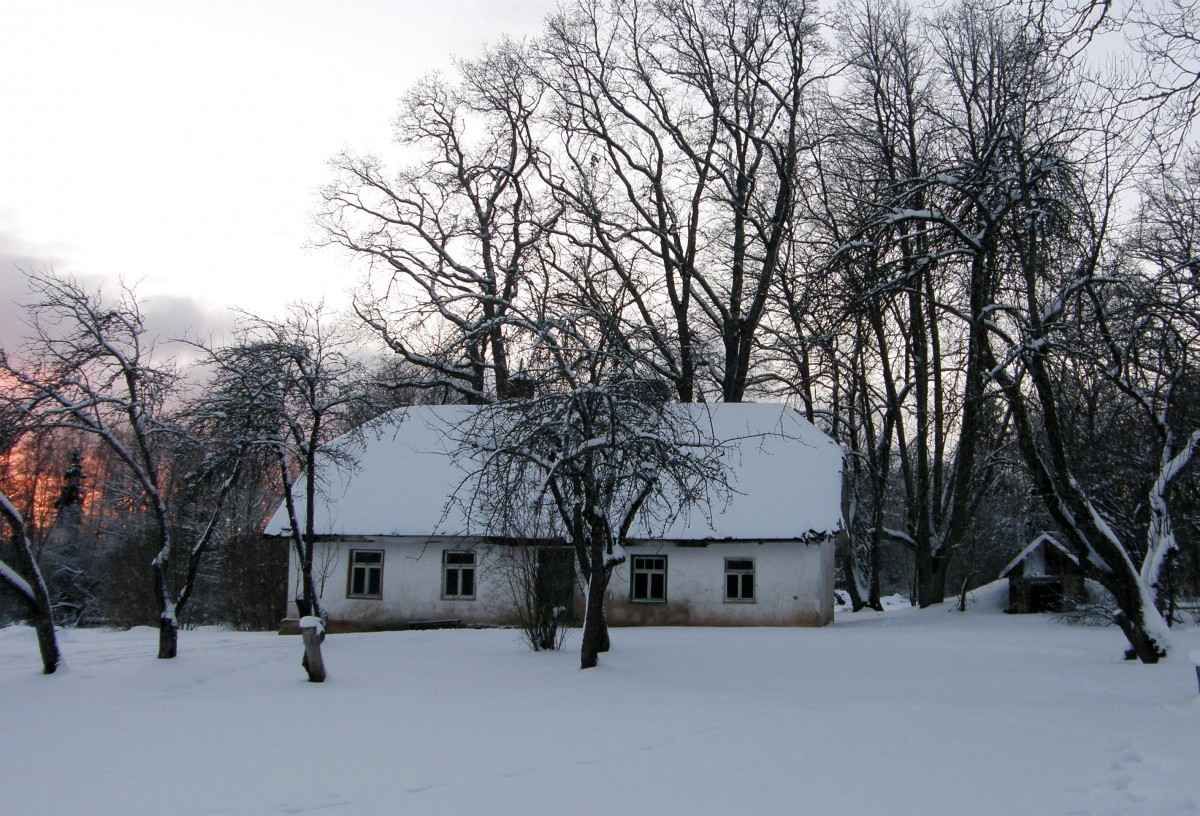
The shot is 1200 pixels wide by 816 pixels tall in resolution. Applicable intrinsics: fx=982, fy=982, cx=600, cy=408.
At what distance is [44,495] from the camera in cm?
5078

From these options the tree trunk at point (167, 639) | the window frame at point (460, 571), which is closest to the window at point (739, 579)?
the window frame at point (460, 571)

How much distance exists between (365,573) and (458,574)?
96.5 inches

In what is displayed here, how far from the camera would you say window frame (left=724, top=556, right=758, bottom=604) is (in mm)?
24047

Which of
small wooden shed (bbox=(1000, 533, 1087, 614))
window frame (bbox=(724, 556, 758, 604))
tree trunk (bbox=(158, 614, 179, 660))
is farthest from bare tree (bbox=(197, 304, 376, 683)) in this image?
small wooden shed (bbox=(1000, 533, 1087, 614))

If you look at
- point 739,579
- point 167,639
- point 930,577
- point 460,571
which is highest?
point 460,571

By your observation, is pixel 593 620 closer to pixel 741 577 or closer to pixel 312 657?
pixel 312 657

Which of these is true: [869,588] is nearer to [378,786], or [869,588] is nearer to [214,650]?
[214,650]

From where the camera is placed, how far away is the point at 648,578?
24.5 m

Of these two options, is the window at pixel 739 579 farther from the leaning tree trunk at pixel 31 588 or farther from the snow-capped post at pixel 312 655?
the leaning tree trunk at pixel 31 588

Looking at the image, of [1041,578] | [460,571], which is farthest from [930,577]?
[460,571]

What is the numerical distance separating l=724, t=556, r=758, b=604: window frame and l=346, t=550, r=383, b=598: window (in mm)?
8825

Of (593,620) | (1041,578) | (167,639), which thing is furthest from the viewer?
(1041,578)

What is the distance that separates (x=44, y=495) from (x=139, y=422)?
4174 centimetres

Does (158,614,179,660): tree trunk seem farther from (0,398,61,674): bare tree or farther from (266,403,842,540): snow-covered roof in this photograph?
(266,403,842,540): snow-covered roof
